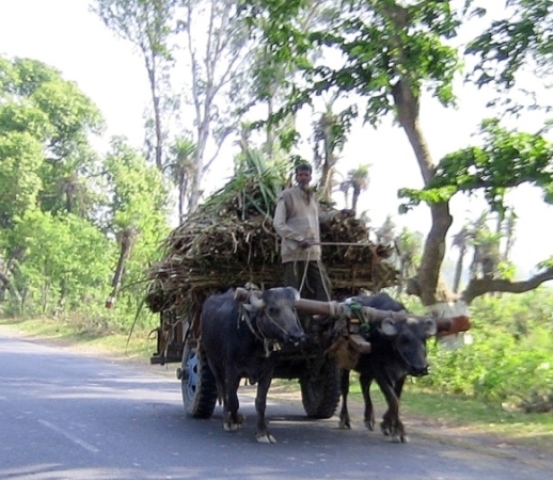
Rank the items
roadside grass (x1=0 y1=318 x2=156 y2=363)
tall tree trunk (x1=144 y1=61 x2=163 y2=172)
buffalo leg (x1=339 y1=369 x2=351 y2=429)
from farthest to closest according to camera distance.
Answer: tall tree trunk (x1=144 y1=61 x2=163 y2=172)
roadside grass (x1=0 y1=318 x2=156 y2=363)
buffalo leg (x1=339 y1=369 x2=351 y2=429)

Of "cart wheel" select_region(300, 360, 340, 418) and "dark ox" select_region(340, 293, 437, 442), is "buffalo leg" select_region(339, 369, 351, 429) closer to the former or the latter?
"cart wheel" select_region(300, 360, 340, 418)

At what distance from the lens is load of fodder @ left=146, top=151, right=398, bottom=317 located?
10484mm

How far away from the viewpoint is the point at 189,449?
8820 mm

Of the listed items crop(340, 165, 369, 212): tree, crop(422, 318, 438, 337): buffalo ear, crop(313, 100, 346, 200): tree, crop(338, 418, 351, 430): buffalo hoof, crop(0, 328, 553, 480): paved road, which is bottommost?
crop(0, 328, 553, 480): paved road

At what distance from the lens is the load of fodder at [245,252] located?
10484mm

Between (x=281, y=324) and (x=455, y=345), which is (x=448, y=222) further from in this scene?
(x=281, y=324)

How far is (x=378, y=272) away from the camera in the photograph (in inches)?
435

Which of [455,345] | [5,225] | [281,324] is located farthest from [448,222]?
[5,225]

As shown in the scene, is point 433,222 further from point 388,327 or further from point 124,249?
point 124,249

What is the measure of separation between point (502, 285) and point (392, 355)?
5.79 meters

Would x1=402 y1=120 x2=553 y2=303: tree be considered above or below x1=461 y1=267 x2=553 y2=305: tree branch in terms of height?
above

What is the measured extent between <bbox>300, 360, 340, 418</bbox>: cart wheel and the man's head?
202 cm

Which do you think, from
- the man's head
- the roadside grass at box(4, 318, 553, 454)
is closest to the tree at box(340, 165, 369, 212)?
the roadside grass at box(4, 318, 553, 454)

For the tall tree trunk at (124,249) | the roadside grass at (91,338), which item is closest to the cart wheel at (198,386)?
the roadside grass at (91,338)
